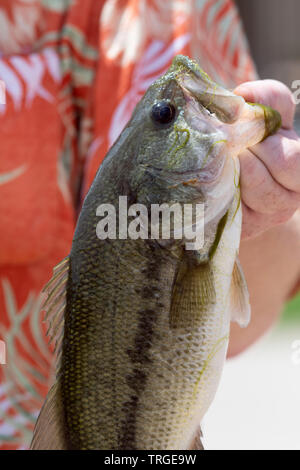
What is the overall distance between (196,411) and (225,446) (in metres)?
1.87

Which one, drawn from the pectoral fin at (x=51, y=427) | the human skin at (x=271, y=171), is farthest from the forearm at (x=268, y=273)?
the pectoral fin at (x=51, y=427)

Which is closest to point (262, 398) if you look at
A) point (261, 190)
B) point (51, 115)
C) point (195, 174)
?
point (51, 115)

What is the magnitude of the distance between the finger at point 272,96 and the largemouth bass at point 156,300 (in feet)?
0.34

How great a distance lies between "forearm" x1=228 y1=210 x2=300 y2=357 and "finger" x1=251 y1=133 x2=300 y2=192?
0.34 m

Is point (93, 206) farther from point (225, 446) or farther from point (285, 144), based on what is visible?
A: point (225, 446)

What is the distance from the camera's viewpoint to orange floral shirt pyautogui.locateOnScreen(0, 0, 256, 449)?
4.39 ft

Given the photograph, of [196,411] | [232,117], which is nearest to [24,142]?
[232,117]

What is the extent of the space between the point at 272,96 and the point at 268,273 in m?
0.53

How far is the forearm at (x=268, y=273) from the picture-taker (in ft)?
4.38

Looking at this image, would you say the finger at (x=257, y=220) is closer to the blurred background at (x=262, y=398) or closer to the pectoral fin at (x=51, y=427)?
the pectoral fin at (x=51, y=427)

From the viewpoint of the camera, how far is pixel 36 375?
1.35 m

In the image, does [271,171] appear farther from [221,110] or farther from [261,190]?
[221,110]

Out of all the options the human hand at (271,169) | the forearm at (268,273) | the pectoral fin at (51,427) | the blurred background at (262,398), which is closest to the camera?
the pectoral fin at (51,427)

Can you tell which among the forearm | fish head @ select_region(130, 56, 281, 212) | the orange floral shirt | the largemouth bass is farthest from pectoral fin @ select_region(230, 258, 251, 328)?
the orange floral shirt
